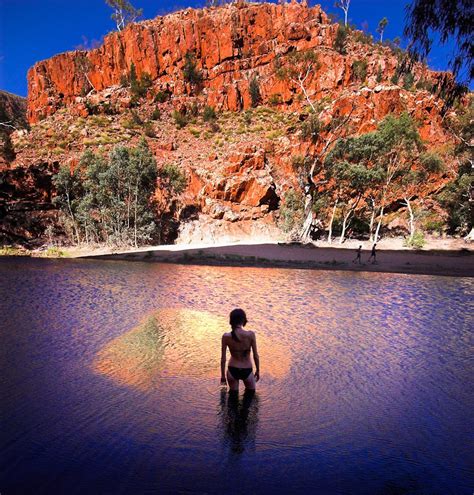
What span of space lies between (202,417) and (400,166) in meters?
31.9

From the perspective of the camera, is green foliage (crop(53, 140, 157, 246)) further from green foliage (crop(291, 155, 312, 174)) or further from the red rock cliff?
the red rock cliff

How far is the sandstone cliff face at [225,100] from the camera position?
125 feet

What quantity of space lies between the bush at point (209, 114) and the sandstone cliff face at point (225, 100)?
160 centimetres

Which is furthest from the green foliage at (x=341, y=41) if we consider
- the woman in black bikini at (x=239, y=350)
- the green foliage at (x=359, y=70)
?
the woman in black bikini at (x=239, y=350)

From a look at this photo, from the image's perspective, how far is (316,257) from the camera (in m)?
26.1

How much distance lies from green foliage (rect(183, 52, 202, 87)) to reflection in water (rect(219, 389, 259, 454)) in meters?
61.8

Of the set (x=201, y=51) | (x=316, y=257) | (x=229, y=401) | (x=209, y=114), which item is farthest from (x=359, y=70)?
(x=229, y=401)

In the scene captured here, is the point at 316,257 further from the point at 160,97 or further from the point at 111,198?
the point at 160,97

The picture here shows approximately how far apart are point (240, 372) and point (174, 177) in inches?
1278

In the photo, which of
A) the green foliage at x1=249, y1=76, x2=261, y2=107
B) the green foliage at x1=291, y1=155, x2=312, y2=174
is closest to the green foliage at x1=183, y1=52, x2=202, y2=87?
the green foliage at x1=249, y1=76, x2=261, y2=107

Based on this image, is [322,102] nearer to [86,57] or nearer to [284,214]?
[284,214]

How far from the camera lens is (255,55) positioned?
6222 cm

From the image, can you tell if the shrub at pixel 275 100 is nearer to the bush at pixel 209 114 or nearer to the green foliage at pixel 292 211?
the bush at pixel 209 114

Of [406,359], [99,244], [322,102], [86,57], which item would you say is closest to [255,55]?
[322,102]
